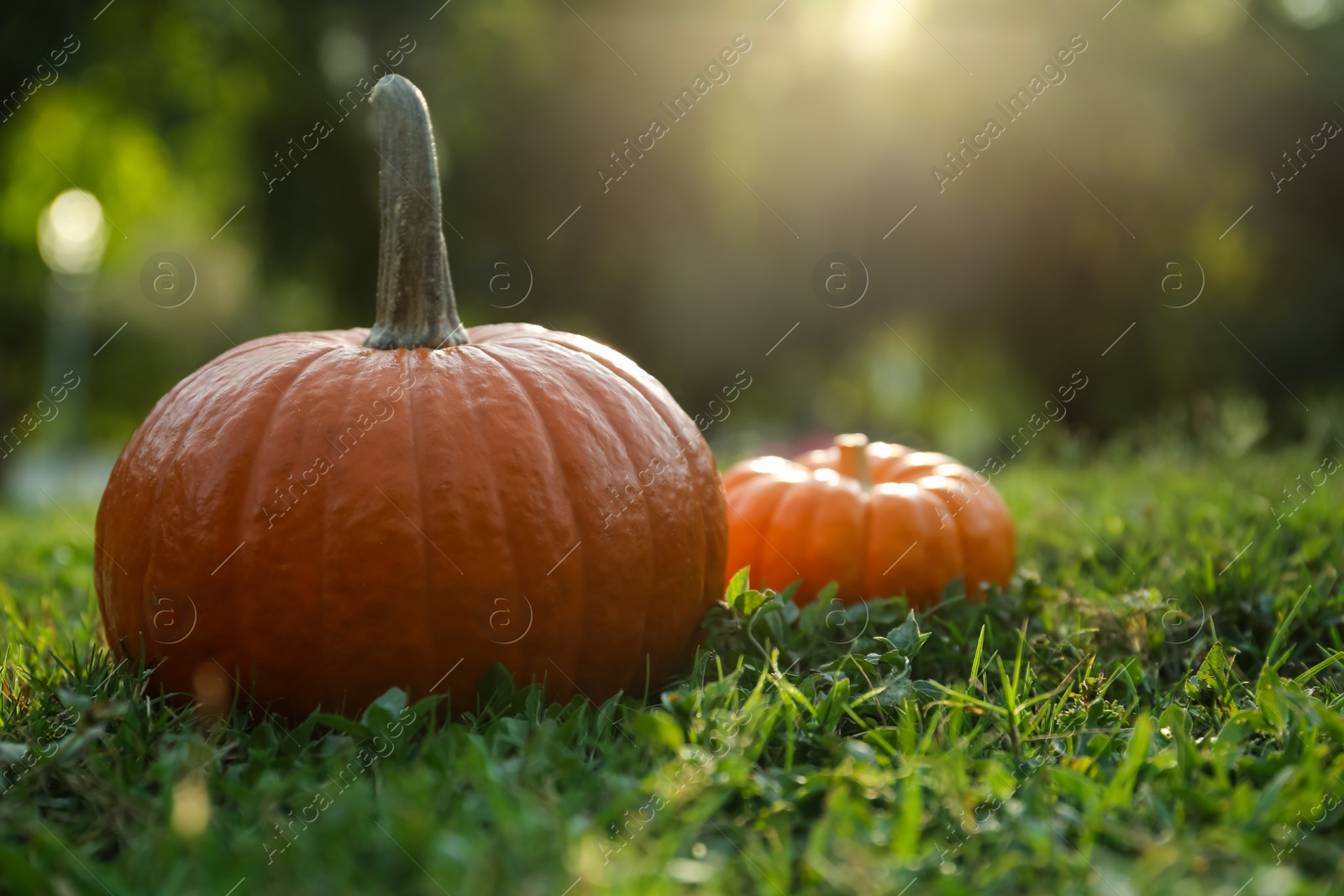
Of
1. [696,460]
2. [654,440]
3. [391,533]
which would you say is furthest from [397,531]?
[696,460]

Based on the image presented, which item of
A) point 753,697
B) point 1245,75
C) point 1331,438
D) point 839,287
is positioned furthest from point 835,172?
point 753,697

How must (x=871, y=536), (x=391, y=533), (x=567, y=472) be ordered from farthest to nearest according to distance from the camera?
(x=871, y=536) < (x=567, y=472) < (x=391, y=533)

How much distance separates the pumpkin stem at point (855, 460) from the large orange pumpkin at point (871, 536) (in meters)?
0.05

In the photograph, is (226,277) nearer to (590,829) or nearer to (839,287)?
(839,287)

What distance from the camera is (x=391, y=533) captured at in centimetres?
189

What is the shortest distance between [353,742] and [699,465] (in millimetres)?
976

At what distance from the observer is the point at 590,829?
1.32 metres

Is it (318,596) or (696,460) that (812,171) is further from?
(318,596)

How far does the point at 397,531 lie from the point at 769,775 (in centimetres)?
85

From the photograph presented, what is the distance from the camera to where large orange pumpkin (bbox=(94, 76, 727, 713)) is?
1.90 metres

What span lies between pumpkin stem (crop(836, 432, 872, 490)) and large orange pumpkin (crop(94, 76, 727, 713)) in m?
1.02

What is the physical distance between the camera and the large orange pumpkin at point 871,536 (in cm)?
279

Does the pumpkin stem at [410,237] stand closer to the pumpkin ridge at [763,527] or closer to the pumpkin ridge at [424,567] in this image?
the pumpkin ridge at [424,567]

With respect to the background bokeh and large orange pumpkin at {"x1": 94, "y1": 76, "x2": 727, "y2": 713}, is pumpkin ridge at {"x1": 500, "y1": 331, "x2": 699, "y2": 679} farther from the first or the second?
the background bokeh
